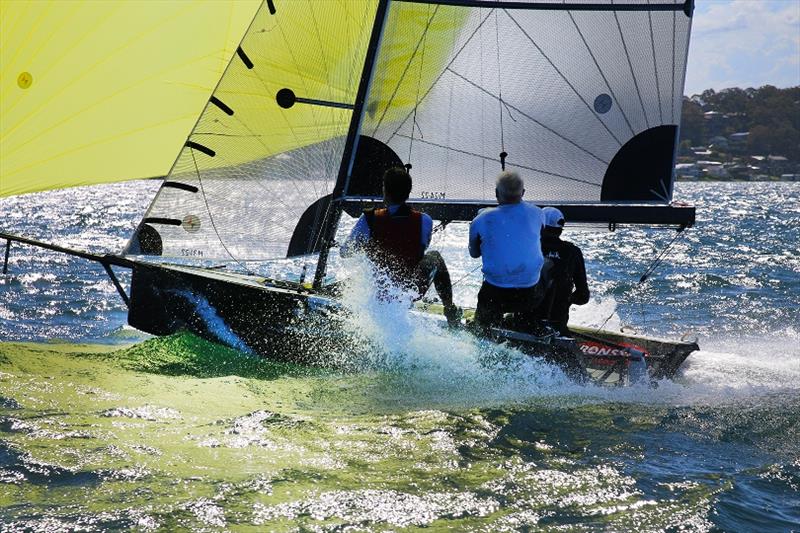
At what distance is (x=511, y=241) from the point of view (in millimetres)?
5969

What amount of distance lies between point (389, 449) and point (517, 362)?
1968 millimetres

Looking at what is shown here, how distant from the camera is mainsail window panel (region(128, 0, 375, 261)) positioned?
7.34 meters

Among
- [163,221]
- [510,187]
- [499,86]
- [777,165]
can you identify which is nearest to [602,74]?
[499,86]

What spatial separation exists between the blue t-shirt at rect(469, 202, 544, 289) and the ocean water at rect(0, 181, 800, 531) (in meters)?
0.52

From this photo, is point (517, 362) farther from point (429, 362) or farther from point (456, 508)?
point (456, 508)

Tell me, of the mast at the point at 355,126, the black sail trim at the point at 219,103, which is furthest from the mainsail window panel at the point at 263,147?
the mast at the point at 355,126

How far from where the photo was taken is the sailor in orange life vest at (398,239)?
6.21 metres

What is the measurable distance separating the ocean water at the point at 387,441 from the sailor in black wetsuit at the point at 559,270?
1.75 feet

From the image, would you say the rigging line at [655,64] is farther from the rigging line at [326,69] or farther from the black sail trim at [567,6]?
the rigging line at [326,69]

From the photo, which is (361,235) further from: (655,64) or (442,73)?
(655,64)

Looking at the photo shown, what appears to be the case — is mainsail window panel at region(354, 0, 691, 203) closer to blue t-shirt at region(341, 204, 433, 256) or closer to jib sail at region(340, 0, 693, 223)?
jib sail at region(340, 0, 693, 223)

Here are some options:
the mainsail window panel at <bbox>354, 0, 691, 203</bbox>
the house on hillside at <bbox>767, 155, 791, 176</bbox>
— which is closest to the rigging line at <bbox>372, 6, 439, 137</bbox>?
the mainsail window panel at <bbox>354, 0, 691, 203</bbox>

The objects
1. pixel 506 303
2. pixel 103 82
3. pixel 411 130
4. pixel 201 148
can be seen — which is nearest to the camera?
pixel 506 303

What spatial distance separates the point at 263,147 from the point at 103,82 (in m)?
1.48
